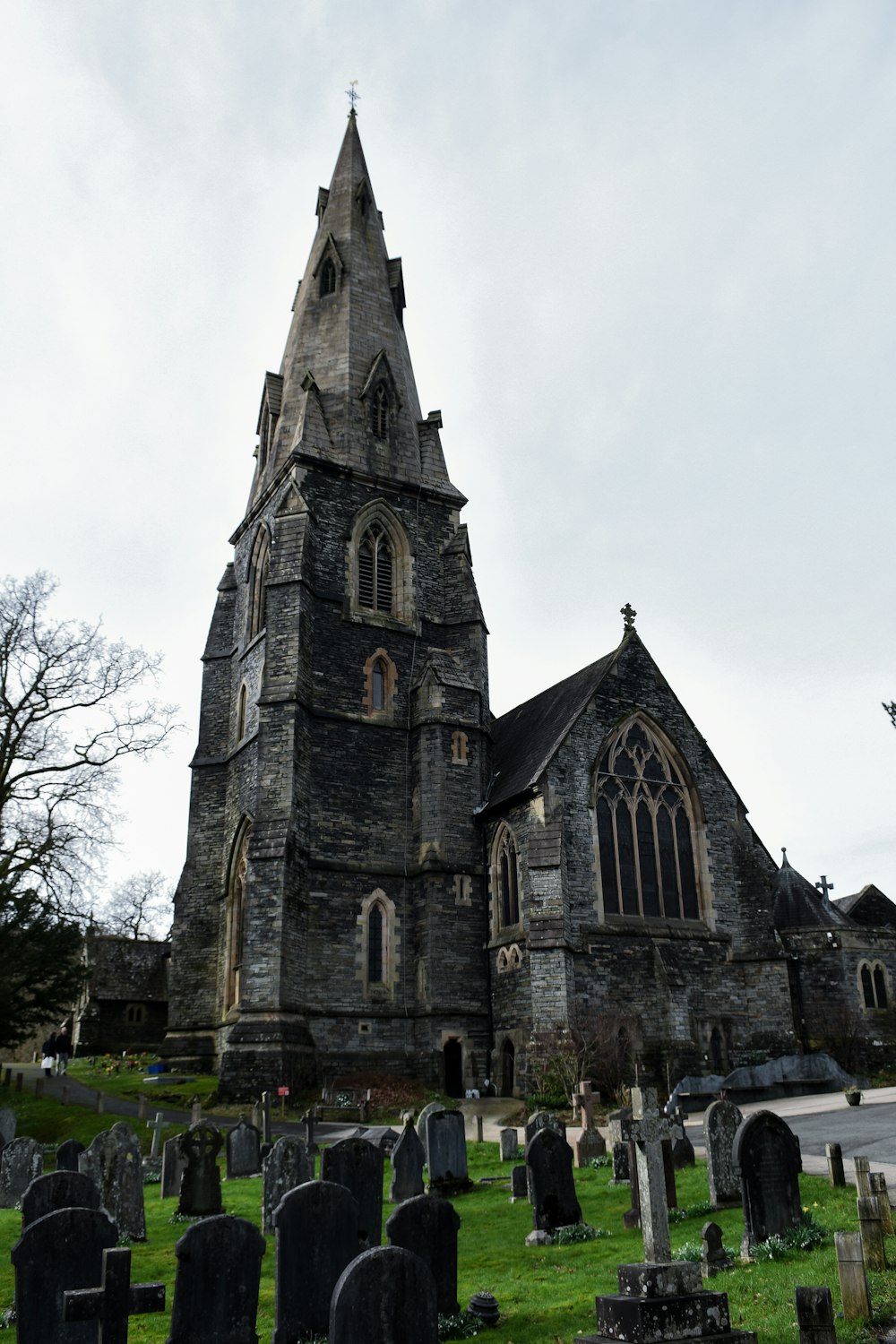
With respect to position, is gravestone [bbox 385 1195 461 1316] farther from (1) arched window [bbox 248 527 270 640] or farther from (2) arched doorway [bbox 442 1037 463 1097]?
(1) arched window [bbox 248 527 270 640]

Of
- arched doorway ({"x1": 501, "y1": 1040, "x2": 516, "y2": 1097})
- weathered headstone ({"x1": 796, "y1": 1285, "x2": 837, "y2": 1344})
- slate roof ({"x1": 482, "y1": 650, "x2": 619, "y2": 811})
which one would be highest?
slate roof ({"x1": 482, "y1": 650, "x2": 619, "y2": 811})

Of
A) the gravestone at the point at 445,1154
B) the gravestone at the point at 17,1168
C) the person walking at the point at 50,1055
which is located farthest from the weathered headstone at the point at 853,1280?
the person walking at the point at 50,1055

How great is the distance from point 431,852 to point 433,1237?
1903 cm

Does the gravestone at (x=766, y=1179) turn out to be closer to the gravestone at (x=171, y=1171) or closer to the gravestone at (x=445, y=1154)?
the gravestone at (x=445, y=1154)

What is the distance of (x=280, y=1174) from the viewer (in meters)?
10.8

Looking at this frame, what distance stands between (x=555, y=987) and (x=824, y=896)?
452 inches

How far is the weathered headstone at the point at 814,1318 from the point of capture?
5.74 m

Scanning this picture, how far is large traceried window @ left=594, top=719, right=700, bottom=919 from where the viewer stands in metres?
25.8

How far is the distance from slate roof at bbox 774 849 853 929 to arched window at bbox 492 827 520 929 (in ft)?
26.9

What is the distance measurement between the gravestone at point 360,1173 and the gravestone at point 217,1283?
272cm

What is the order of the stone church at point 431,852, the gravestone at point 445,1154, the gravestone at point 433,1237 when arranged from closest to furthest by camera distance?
the gravestone at point 433,1237 → the gravestone at point 445,1154 → the stone church at point 431,852

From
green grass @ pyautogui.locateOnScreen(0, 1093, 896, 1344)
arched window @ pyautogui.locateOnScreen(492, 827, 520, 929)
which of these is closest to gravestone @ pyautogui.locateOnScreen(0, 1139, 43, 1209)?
green grass @ pyautogui.locateOnScreen(0, 1093, 896, 1344)

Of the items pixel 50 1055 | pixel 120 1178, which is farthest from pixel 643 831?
pixel 50 1055

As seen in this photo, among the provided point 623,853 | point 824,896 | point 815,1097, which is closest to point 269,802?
point 623,853
